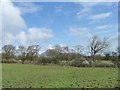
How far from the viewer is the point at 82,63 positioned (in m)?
49.4

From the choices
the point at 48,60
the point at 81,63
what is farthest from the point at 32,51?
the point at 81,63

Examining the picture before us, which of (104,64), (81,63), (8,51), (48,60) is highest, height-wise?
(8,51)

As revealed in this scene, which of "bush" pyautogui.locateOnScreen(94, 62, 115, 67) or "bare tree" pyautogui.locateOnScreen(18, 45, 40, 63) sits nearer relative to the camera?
"bush" pyautogui.locateOnScreen(94, 62, 115, 67)

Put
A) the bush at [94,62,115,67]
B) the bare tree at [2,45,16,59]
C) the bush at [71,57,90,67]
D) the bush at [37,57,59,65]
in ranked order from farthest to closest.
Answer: the bare tree at [2,45,16,59] < the bush at [37,57,59,65] < the bush at [71,57,90,67] < the bush at [94,62,115,67]

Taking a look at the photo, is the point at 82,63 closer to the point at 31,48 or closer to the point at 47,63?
the point at 47,63

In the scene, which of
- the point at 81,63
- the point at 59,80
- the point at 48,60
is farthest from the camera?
the point at 48,60

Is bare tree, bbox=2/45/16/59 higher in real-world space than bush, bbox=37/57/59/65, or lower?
higher

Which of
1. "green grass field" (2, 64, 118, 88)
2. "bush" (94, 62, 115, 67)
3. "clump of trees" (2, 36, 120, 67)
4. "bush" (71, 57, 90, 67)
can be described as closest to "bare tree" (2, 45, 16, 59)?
"clump of trees" (2, 36, 120, 67)

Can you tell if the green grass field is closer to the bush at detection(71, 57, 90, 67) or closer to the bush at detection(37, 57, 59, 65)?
the bush at detection(71, 57, 90, 67)

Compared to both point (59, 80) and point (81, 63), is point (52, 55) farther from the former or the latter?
point (59, 80)

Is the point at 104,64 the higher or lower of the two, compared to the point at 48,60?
lower

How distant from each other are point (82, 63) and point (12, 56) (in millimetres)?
22875

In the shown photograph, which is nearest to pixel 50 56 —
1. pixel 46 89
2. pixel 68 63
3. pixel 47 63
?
pixel 47 63

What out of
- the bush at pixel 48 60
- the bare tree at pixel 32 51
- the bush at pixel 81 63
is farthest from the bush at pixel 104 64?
the bare tree at pixel 32 51
